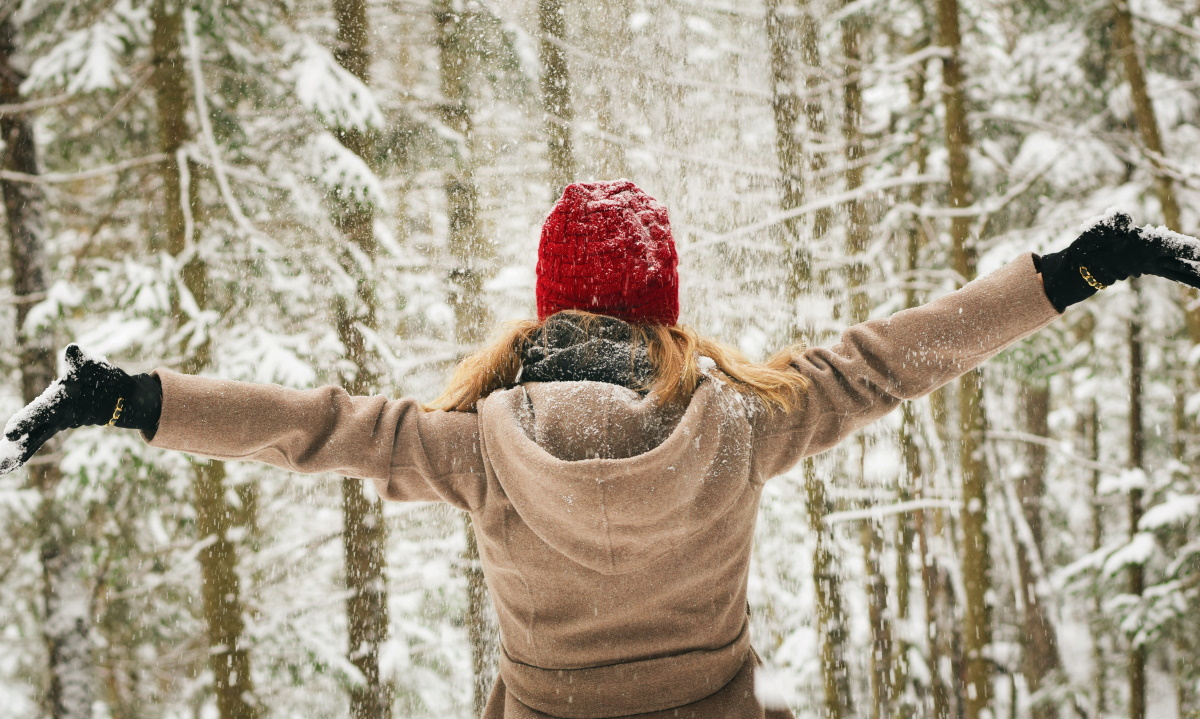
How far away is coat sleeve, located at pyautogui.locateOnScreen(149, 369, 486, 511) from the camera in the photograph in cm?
149

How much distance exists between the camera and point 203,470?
5.46 m

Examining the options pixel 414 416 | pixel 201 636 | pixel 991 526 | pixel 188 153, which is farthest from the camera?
pixel 991 526

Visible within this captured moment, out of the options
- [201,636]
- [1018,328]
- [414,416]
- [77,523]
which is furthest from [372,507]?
[1018,328]

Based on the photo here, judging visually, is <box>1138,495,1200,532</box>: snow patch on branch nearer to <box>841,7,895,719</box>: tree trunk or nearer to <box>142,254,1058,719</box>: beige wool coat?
<box>841,7,895,719</box>: tree trunk

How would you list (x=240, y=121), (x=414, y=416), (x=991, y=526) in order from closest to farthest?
1. (x=414, y=416)
2. (x=240, y=121)
3. (x=991, y=526)

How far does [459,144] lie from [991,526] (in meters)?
9.84

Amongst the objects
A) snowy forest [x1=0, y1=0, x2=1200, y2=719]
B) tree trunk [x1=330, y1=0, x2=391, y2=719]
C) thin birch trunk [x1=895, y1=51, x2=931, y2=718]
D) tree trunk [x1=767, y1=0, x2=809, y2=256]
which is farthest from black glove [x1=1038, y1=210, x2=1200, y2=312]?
tree trunk [x1=330, y1=0, x2=391, y2=719]

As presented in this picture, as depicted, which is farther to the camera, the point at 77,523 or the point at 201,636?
the point at 201,636

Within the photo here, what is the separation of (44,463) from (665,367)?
20.6 feet

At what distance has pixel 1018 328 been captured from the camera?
1707 mm

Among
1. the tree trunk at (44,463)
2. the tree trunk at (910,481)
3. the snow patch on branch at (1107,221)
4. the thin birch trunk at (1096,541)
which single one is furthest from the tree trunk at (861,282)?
the thin birch trunk at (1096,541)

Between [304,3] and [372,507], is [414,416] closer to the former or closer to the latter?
[372,507]

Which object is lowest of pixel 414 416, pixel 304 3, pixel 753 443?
pixel 753 443

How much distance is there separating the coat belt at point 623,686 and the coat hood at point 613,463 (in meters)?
0.26
